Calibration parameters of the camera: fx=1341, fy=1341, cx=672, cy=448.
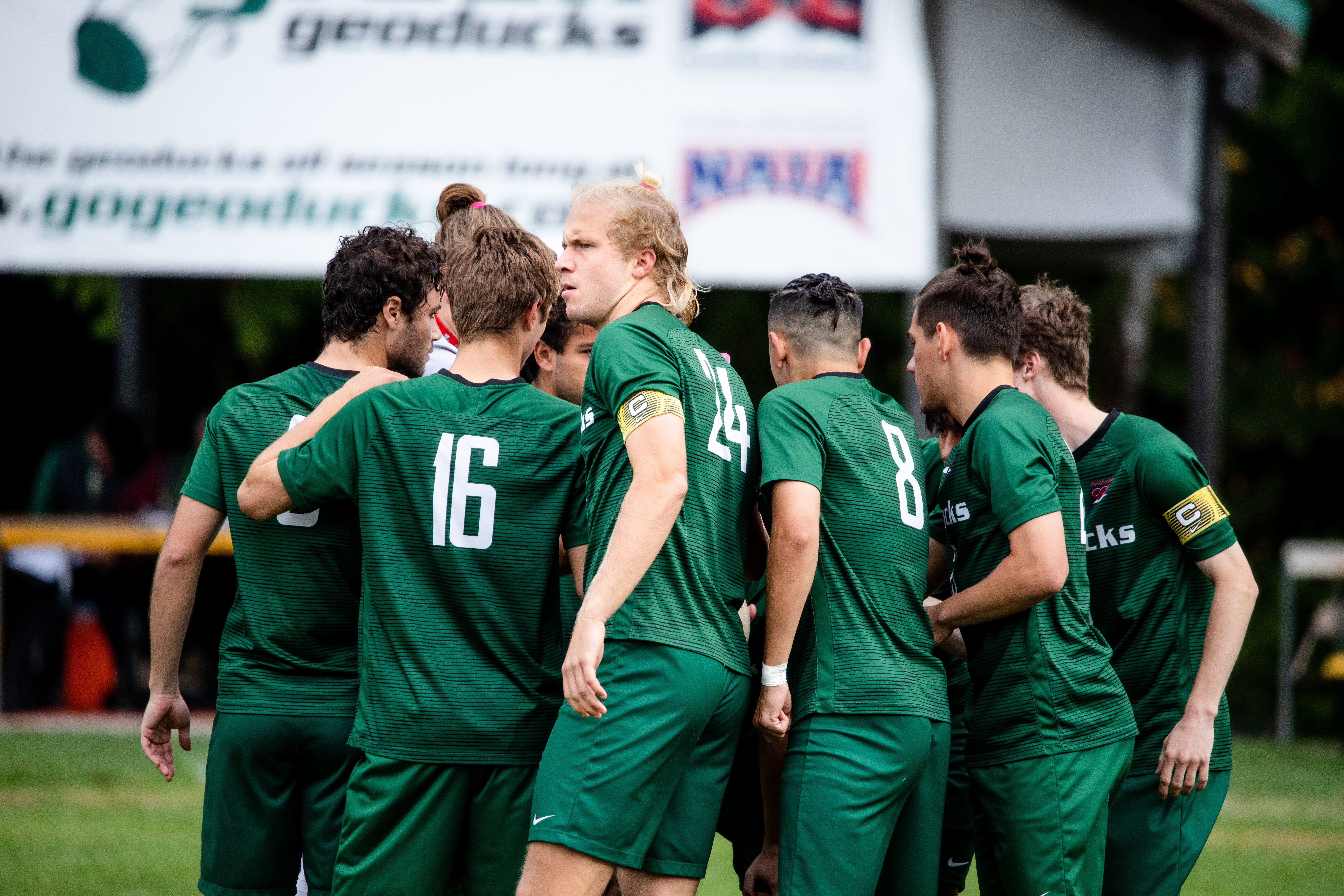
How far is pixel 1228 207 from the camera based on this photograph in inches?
575

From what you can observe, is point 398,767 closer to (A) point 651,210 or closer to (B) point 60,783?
(A) point 651,210

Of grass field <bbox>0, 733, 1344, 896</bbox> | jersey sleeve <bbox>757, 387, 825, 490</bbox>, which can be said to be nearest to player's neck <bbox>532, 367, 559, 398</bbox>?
jersey sleeve <bbox>757, 387, 825, 490</bbox>

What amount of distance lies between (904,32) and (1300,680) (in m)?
8.71

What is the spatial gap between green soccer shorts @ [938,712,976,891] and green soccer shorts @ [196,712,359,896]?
167 centimetres

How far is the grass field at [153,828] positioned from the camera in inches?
230

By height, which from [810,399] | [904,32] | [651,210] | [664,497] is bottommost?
[664,497]

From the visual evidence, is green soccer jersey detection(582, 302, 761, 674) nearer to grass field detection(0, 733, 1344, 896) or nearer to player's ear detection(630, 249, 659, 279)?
player's ear detection(630, 249, 659, 279)

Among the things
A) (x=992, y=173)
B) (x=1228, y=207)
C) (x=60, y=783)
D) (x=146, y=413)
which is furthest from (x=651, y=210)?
(x=1228, y=207)

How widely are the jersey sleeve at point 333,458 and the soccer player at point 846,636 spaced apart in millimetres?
942

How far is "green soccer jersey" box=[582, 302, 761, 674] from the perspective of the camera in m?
3.01

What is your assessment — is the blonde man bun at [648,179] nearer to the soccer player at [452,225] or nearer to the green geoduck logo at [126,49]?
the soccer player at [452,225]

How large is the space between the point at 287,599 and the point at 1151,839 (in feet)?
7.98

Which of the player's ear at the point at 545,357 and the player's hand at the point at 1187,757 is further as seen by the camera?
the player's ear at the point at 545,357

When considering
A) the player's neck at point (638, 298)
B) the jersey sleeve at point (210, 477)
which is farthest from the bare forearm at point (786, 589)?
the jersey sleeve at point (210, 477)
